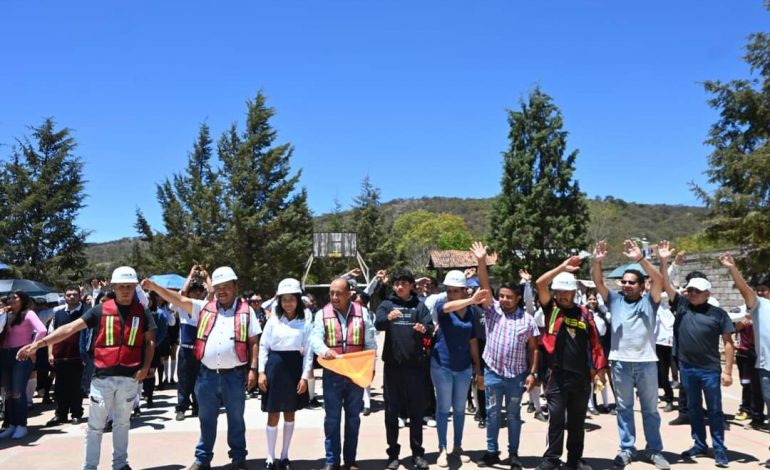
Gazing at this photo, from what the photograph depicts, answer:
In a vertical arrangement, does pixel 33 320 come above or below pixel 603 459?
above

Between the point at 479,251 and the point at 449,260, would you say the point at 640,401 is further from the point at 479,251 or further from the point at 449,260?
the point at 449,260

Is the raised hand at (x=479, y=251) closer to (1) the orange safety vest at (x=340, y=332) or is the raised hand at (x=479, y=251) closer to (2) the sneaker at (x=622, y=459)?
(1) the orange safety vest at (x=340, y=332)

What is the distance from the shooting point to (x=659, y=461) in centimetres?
587

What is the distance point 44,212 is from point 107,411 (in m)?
26.6

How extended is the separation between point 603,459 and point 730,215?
12.6 metres

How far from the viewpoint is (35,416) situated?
8961mm

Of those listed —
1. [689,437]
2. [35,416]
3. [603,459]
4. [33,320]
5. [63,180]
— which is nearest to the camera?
[603,459]

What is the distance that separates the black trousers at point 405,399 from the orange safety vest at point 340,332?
489 millimetres

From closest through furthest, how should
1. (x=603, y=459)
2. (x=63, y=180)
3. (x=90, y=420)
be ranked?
(x=90, y=420) → (x=603, y=459) → (x=63, y=180)

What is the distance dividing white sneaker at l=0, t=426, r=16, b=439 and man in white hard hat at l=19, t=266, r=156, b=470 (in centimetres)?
280

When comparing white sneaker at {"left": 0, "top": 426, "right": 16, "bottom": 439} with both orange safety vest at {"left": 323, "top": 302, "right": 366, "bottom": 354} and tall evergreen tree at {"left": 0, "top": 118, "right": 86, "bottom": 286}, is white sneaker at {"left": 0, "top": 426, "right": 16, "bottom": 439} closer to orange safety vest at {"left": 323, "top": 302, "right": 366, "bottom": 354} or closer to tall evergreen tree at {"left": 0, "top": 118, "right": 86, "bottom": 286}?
orange safety vest at {"left": 323, "top": 302, "right": 366, "bottom": 354}

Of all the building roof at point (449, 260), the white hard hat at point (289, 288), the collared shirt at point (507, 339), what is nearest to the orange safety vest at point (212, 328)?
the white hard hat at point (289, 288)

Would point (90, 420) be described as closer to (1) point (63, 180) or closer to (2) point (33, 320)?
(2) point (33, 320)

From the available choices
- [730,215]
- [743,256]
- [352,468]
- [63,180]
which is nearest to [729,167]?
[730,215]
